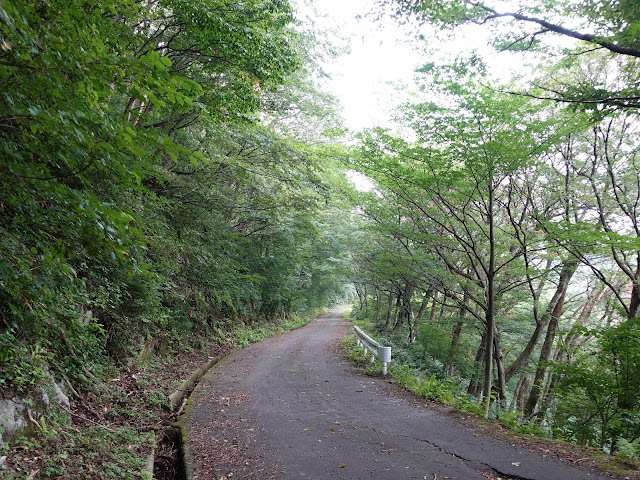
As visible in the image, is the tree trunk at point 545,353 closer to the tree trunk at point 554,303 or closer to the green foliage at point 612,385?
the tree trunk at point 554,303

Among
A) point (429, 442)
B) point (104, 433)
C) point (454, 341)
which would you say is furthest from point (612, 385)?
point (454, 341)

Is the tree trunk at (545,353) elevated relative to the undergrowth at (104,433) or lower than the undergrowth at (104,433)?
elevated

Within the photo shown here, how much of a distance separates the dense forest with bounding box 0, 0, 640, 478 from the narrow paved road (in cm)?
168

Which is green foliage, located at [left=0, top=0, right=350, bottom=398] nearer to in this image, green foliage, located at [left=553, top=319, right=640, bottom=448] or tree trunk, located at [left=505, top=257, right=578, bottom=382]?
green foliage, located at [left=553, top=319, right=640, bottom=448]

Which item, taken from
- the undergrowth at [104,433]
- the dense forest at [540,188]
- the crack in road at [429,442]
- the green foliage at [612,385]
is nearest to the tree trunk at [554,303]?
the dense forest at [540,188]

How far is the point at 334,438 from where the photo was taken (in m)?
5.03

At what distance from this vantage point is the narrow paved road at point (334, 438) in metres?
4.06

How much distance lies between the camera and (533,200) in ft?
35.3

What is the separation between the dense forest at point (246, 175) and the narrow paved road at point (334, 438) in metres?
1.68

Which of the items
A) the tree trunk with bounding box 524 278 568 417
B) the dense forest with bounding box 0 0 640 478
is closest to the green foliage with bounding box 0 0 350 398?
the dense forest with bounding box 0 0 640 478

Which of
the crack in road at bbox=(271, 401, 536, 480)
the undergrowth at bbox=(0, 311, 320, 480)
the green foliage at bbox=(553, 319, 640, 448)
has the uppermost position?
the green foliage at bbox=(553, 319, 640, 448)

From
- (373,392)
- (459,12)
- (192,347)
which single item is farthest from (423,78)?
(192,347)

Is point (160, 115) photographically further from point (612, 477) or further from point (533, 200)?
point (533, 200)

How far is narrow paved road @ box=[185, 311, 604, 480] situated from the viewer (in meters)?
4.06
